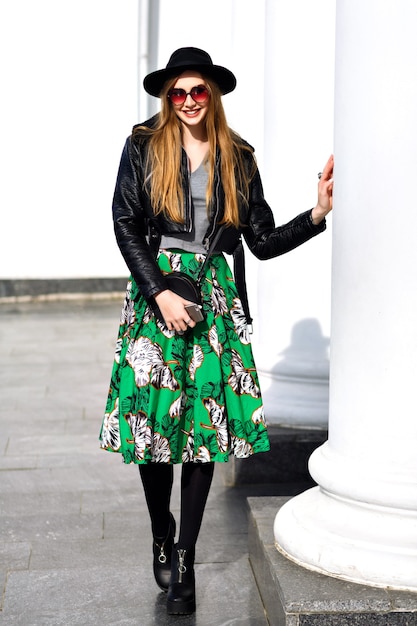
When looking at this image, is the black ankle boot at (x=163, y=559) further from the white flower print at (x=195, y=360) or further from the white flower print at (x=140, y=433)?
the white flower print at (x=195, y=360)

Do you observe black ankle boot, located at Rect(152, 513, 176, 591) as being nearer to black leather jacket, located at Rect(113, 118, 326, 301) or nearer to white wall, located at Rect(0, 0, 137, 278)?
black leather jacket, located at Rect(113, 118, 326, 301)

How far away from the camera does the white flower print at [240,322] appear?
3.69 metres

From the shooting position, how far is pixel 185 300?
3512 millimetres

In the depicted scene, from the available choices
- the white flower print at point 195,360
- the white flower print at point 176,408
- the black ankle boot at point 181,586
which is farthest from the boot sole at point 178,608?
the white flower print at point 195,360

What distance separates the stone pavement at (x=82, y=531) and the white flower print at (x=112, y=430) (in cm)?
54

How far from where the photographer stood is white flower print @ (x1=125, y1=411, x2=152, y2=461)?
3.53 metres

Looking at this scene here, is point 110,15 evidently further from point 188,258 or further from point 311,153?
point 188,258

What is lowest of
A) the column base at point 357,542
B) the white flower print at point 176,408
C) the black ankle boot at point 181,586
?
the black ankle boot at point 181,586

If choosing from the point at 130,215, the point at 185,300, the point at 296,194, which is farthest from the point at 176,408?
the point at 296,194

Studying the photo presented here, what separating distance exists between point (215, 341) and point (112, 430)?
441 mm

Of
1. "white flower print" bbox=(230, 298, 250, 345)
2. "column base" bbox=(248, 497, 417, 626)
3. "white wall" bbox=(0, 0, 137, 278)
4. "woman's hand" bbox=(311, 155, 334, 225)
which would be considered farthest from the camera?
"white wall" bbox=(0, 0, 137, 278)

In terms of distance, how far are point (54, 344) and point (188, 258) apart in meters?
6.02

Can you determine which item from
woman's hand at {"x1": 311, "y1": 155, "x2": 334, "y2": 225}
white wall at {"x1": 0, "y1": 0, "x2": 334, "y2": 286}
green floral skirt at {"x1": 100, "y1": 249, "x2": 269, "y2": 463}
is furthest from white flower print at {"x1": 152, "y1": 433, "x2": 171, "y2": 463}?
white wall at {"x1": 0, "y1": 0, "x2": 334, "y2": 286}

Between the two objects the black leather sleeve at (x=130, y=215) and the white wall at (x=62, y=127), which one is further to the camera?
the white wall at (x=62, y=127)
